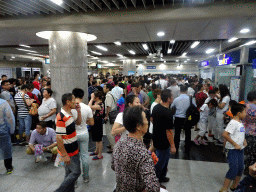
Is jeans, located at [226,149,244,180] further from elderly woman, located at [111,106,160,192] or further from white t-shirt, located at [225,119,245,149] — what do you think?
elderly woman, located at [111,106,160,192]

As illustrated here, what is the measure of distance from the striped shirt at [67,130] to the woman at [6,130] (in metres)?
1.61

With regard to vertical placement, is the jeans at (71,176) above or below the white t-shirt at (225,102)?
below

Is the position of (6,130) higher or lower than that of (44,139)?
higher

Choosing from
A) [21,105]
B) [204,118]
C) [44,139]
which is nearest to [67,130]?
[44,139]

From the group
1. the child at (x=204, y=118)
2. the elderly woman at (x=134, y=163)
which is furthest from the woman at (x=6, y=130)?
the child at (x=204, y=118)

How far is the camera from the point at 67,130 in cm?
225

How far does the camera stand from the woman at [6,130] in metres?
3.14

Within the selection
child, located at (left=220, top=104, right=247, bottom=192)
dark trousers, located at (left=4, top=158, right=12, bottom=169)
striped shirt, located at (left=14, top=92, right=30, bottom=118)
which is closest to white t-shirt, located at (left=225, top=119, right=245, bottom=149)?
child, located at (left=220, top=104, right=247, bottom=192)

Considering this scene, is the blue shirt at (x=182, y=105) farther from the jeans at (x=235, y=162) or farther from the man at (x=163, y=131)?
the jeans at (x=235, y=162)

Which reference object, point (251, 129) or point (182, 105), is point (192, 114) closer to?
point (182, 105)

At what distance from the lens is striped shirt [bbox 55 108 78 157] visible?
2.19 metres

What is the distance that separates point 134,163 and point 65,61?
4.36 m

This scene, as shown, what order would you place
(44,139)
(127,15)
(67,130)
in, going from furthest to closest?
(127,15)
(44,139)
(67,130)

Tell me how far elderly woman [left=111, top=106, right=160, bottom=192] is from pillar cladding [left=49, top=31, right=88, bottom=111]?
4.03 m
